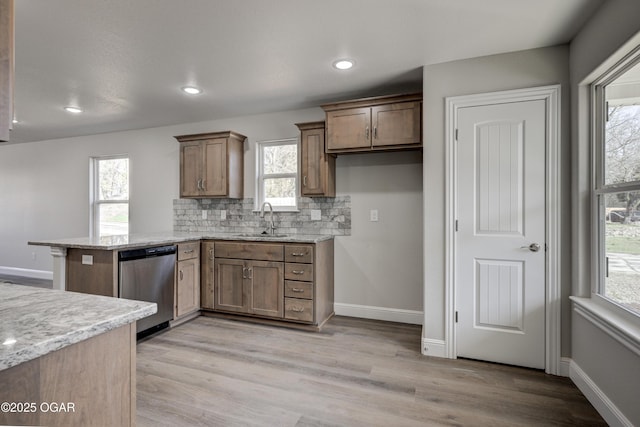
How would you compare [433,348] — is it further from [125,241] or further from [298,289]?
[125,241]

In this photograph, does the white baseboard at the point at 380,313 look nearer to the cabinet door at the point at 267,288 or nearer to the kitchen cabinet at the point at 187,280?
the cabinet door at the point at 267,288

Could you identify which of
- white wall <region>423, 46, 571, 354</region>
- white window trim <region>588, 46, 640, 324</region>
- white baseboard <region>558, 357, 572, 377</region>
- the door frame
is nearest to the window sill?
white window trim <region>588, 46, 640, 324</region>

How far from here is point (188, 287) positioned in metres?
3.49

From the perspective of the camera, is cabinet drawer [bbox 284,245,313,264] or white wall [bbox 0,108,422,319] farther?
white wall [bbox 0,108,422,319]

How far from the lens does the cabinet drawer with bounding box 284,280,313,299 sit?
10.6 ft

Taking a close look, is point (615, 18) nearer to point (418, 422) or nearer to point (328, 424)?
point (418, 422)

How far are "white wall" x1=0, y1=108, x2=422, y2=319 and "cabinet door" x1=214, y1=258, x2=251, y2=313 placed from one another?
1.03 metres

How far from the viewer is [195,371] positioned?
242 centimetres

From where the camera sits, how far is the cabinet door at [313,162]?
11.4 ft

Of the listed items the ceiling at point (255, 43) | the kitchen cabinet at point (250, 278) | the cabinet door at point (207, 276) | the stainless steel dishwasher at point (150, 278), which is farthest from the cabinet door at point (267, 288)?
the ceiling at point (255, 43)

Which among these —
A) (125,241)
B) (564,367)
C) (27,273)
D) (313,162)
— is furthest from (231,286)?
(27,273)

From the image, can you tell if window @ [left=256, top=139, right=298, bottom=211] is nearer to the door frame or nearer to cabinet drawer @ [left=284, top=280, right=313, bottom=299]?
cabinet drawer @ [left=284, top=280, right=313, bottom=299]

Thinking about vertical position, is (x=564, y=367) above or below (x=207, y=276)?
below

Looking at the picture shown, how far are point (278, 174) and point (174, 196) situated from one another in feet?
5.46
